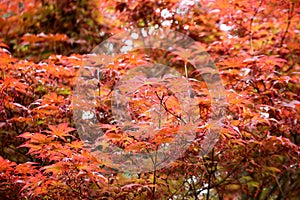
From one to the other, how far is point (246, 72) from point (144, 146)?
106cm

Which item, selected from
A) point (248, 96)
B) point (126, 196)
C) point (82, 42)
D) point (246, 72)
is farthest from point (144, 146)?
point (82, 42)

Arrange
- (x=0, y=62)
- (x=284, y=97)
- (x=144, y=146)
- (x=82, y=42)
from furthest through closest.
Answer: (x=82, y=42), (x=284, y=97), (x=0, y=62), (x=144, y=146)

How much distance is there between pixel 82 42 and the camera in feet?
12.6

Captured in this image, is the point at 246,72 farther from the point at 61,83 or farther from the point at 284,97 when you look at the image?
the point at 61,83

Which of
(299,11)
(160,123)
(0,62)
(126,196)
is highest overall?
(299,11)

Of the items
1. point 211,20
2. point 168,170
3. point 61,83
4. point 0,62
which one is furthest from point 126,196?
point 211,20

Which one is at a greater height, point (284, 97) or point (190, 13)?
point (190, 13)

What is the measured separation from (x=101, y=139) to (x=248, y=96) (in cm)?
97

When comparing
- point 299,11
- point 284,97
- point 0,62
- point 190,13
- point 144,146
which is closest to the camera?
point 144,146

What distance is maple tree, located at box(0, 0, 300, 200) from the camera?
1985mm

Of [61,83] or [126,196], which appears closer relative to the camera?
[126,196]

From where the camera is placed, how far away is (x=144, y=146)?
1.92 m

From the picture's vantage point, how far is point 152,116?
6.80 ft

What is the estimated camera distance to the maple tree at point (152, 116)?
6.51ft
